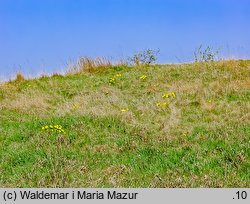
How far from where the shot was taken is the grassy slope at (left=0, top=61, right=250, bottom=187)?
26.1ft

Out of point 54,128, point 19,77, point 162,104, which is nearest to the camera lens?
point 54,128

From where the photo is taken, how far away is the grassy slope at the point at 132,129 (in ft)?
26.1

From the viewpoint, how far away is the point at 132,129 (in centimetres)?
1215

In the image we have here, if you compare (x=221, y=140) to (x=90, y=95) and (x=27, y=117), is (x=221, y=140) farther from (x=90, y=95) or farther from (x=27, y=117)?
(x=90, y=95)

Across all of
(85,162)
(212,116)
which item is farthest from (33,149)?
(212,116)
